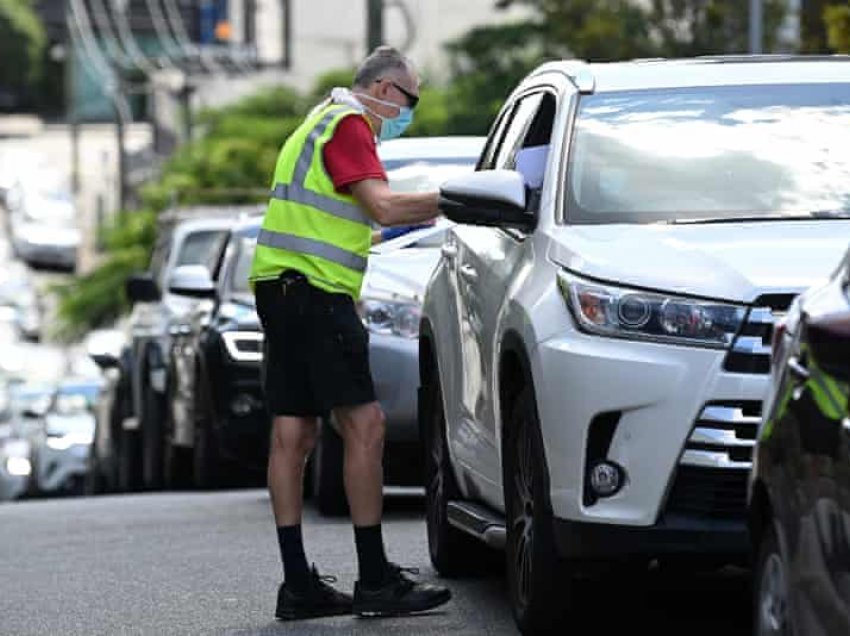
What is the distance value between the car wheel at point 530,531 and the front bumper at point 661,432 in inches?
9.7

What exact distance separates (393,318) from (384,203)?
4.24 meters

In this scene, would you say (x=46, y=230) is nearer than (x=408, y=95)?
No

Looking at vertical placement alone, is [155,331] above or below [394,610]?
below

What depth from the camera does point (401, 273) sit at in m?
13.8

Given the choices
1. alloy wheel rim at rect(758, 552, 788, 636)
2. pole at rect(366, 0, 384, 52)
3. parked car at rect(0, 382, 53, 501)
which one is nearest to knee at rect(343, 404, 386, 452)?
alloy wheel rim at rect(758, 552, 788, 636)

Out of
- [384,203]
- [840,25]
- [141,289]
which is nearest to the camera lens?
[384,203]

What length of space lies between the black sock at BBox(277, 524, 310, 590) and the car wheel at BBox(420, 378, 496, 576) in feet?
3.12

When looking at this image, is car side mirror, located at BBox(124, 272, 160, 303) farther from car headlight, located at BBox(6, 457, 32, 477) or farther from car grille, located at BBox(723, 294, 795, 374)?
car headlight, located at BBox(6, 457, 32, 477)

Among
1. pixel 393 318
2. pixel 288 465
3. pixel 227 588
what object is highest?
pixel 288 465

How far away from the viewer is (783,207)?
29.0 ft

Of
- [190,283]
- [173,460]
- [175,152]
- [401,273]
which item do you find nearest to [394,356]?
[401,273]

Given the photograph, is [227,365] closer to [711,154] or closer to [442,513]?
[442,513]

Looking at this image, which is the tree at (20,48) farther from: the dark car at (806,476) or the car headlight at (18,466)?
the dark car at (806,476)

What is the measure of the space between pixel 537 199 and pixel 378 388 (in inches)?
180
